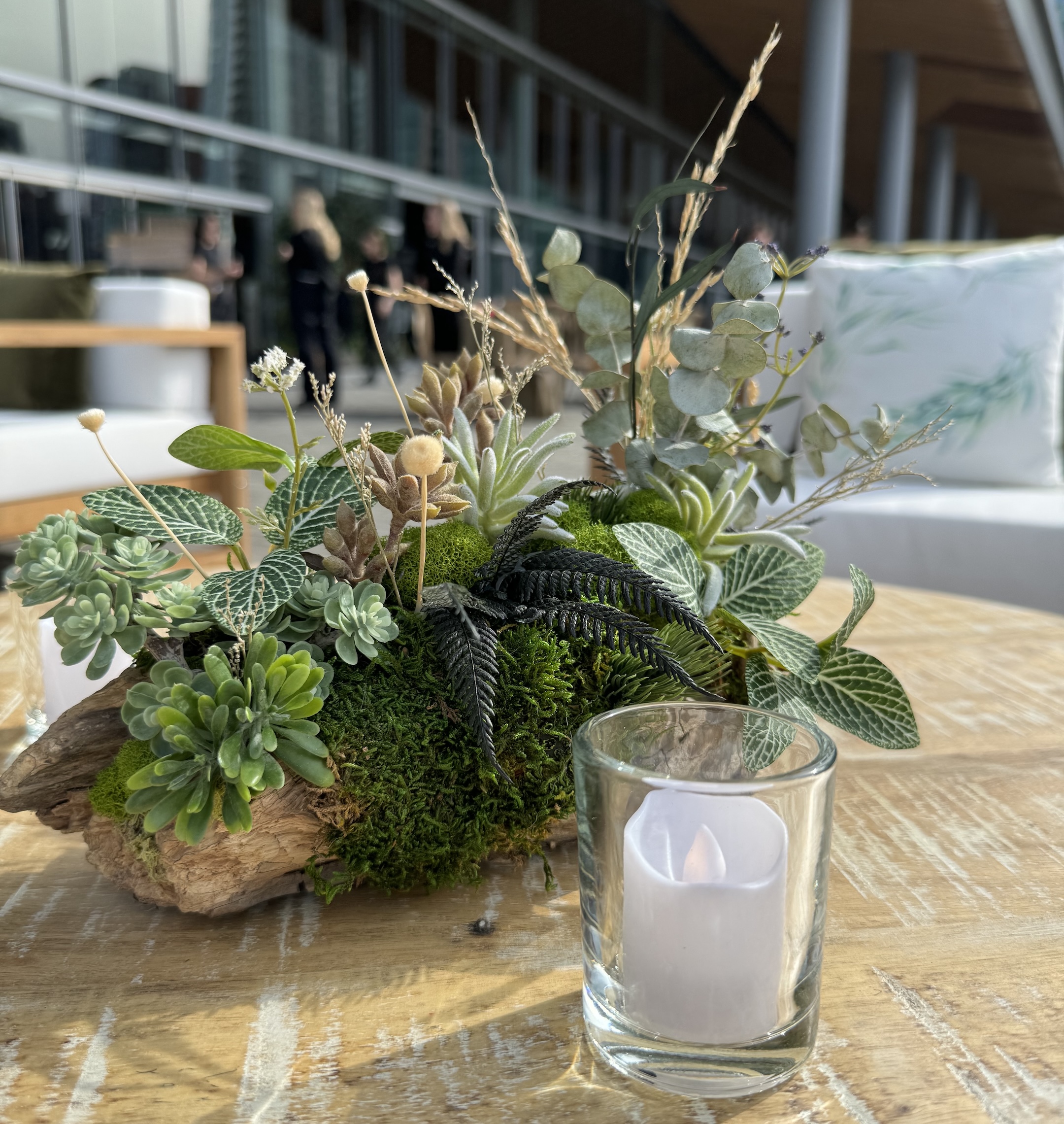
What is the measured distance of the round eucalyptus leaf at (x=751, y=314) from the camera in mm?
562

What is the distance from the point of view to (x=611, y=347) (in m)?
0.69

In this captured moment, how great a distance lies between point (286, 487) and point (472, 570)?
125 mm

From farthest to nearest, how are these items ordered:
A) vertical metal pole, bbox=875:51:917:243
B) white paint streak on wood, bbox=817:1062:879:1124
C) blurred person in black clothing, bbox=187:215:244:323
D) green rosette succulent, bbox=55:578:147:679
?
1. vertical metal pole, bbox=875:51:917:243
2. blurred person in black clothing, bbox=187:215:244:323
3. green rosette succulent, bbox=55:578:147:679
4. white paint streak on wood, bbox=817:1062:879:1124

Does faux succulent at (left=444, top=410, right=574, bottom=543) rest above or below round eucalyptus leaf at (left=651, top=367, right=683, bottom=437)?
below

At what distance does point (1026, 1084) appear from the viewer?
39cm

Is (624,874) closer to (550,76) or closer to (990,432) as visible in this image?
(990,432)

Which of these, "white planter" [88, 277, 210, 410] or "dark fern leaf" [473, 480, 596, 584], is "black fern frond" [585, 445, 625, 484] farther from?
"white planter" [88, 277, 210, 410]

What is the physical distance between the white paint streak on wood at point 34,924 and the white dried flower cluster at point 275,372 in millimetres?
306

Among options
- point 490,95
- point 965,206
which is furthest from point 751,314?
point 965,206

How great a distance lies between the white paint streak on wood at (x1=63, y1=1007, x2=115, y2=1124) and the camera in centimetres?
37

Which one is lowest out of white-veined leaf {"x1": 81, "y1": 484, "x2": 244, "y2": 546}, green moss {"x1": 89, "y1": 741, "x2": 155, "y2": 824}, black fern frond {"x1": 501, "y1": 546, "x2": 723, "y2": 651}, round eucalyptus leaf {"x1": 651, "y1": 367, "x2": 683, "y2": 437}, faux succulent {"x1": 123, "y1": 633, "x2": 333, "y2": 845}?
green moss {"x1": 89, "y1": 741, "x2": 155, "y2": 824}

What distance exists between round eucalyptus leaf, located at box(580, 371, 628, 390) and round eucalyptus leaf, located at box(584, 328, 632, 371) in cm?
3

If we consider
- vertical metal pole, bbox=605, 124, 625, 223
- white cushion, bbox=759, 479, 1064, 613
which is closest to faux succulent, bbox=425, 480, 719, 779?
white cushion, bbox=759, 479, 1064, 613

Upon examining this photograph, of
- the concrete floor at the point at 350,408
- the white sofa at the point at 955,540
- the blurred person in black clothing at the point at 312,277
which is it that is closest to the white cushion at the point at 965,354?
the white sofa at the point at 955,540
